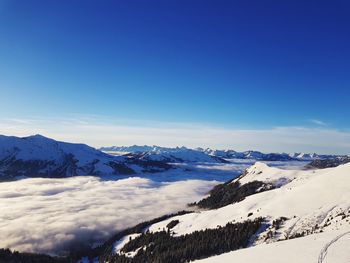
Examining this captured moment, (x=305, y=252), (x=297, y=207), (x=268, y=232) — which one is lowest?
(x=268, y=232)

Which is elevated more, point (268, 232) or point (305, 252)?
point (305, 252)

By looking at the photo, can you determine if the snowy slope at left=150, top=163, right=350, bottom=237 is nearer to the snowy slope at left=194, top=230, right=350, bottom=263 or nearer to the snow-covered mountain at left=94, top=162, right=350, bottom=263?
the snow-covered mountain at left=94, top=162, right=350, bottom=263

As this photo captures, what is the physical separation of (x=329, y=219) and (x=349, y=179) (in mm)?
31450

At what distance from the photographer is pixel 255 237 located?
98.1 m

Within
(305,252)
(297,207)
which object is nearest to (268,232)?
(297,207)

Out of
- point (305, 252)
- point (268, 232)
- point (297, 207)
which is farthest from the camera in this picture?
point (297, 207)

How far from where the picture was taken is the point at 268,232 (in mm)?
97000

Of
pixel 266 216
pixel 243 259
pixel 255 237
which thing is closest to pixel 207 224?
pixel 266 216

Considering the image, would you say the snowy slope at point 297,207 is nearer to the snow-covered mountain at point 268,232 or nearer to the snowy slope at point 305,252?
the snow-covered mountain at point 268,232

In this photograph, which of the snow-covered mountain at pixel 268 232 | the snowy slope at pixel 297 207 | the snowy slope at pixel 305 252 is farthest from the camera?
the snowy slope at pixel 297 207

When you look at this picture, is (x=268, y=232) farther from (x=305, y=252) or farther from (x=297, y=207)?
(x=305, y=252)

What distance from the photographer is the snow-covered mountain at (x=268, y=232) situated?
53531 millimetres

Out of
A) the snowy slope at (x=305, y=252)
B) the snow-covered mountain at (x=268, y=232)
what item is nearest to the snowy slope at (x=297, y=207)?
the snow-covered mountain at (x=268, y=232)

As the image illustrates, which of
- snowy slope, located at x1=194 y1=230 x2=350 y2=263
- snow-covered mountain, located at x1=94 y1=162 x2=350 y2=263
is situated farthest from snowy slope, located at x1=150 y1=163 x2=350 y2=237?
snowy slope, located at x1=194 y1=230 x2=350 y2=263
